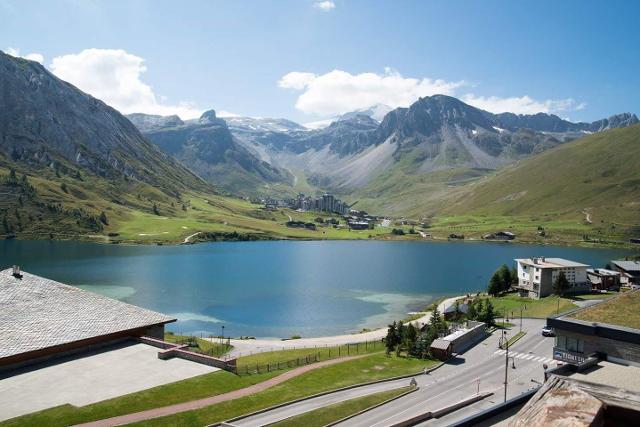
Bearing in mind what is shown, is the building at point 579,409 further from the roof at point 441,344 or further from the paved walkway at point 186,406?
the roof at point 441,344

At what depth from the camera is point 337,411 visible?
3978cm

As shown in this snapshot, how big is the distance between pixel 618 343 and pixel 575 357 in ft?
10.4

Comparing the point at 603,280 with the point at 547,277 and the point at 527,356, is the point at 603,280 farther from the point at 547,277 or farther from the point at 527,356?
the point at 527,356

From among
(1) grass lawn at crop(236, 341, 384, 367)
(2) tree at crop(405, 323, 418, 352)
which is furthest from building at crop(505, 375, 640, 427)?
(2) tree at crop(405, 323, 418, 352)

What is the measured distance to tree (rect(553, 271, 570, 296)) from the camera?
106812 millimetres

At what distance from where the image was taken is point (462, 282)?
5787 inches

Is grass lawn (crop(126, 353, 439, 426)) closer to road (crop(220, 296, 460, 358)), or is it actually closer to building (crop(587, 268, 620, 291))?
road (crop(220, 296, 460, 358))

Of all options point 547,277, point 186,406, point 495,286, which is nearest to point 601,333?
point 186,406

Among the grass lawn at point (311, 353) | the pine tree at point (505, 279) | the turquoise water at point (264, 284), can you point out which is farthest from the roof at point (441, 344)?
the pine tree at point (505, 279)

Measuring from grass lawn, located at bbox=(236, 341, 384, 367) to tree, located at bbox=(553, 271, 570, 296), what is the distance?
5194 centimetres

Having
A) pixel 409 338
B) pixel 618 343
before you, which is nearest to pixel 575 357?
pixel 618 343

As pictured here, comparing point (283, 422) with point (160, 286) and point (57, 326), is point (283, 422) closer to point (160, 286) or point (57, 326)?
point (57, 326)

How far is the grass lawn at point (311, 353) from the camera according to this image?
63.1 metres

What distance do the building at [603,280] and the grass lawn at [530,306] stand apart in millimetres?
17788
